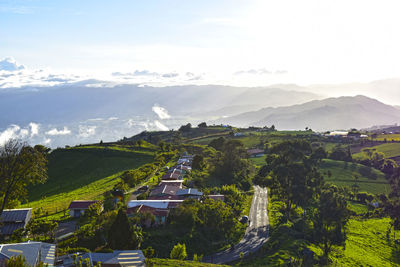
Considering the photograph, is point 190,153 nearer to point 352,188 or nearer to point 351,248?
point 352,188

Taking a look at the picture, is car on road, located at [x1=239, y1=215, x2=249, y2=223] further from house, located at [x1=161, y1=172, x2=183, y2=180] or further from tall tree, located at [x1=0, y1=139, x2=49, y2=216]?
tall tree, located at [x1=0, y1=139, x2=49, y2=216]

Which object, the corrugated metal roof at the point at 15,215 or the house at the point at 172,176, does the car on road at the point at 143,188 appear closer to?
the house at the point at 172,176

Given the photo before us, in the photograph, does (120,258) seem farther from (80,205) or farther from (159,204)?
(80,205)

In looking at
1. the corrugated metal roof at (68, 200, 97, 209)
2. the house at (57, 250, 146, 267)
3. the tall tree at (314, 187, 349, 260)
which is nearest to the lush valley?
the tall tree at (314, 187, 349, 260)

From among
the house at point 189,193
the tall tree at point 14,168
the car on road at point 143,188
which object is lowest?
the car on road at point 143,188

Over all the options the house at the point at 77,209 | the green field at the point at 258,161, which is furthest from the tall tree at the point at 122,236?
the green field at the point at 258,161

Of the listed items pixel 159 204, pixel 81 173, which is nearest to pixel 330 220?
pixel 159 204
